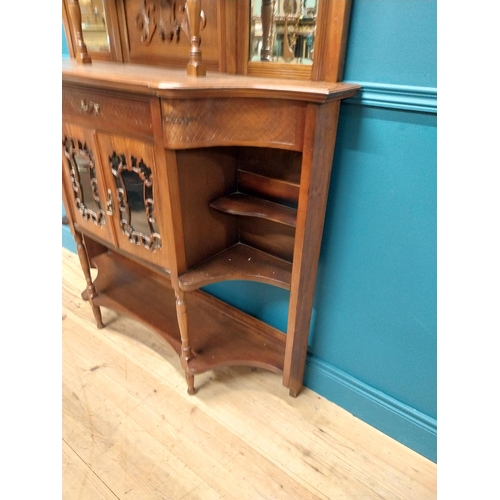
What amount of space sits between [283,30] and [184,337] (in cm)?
98

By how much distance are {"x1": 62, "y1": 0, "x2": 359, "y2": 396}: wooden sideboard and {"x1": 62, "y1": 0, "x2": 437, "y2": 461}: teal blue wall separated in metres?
0.08

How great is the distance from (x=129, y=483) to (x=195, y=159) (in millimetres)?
999

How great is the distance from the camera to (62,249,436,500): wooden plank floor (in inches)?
42.8

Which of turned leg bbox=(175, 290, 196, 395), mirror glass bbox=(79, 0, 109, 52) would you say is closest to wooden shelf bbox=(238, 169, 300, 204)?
turned leg bbox=(175, 290, 196, 395)

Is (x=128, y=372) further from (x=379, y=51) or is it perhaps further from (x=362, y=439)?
(x=379, y=51)

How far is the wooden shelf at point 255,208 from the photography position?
105 centimetres

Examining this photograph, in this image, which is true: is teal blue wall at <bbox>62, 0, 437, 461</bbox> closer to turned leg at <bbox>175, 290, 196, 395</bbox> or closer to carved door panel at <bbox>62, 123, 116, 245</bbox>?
turned leg at <bbox>175, 290, 196, 395</bbox>

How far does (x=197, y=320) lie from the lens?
1.50 metres

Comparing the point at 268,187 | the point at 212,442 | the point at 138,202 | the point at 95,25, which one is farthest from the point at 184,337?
the point at 95,25

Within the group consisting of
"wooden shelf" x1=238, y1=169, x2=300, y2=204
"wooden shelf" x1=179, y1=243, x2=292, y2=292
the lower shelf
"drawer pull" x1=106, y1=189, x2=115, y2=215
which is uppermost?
"wooden shelf" x1=238, y1=169, x2=300, y2=204

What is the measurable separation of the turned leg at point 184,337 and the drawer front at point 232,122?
488 mm

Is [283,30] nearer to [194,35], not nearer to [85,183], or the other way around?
[194,35]

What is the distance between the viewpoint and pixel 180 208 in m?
1.03

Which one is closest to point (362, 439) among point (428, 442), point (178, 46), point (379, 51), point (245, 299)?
point (428, 442)
